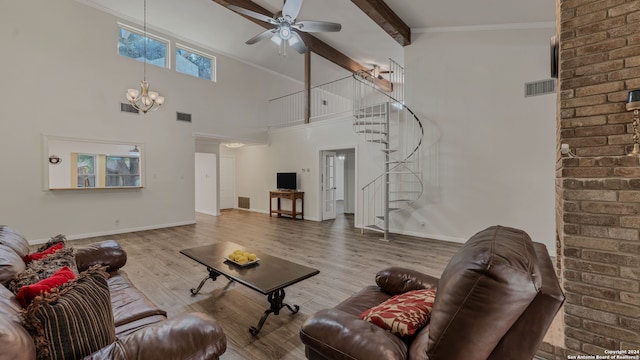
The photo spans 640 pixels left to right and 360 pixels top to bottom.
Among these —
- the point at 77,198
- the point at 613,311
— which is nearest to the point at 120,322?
the point at 613,311

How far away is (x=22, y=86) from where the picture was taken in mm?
4711

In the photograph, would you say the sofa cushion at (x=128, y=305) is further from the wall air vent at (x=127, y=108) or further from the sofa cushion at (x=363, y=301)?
the wall air vent at (x=127, y=108)

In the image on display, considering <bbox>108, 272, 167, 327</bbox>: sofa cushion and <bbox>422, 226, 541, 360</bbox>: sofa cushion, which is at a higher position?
<bbox>422, 226, 541, 360</bbox>: sofa cushion

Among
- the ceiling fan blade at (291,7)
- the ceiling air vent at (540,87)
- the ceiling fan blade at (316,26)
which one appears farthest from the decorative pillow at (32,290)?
the ceiling air vent at (540,87)

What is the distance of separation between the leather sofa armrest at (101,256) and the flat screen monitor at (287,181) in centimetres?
543

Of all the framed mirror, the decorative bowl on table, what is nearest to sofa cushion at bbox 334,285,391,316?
the decorative bowl on table

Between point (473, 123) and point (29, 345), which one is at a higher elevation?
point (473, 123)

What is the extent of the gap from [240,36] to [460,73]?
5477mm

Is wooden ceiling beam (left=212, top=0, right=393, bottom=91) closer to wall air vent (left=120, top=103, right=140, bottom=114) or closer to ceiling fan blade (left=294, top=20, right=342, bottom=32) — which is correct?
ceiling fan blade (left=294, top=20, right=342, bottom=32)

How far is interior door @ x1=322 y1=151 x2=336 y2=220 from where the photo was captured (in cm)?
752

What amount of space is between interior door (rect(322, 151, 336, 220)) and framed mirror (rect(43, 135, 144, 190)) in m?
4.46

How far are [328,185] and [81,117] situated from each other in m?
5.74

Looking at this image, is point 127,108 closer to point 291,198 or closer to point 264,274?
point 291,198

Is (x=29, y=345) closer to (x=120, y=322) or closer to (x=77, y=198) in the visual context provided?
(x=120, y=322)
